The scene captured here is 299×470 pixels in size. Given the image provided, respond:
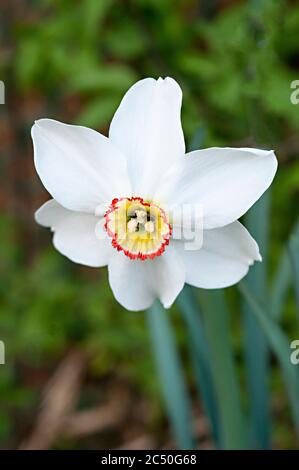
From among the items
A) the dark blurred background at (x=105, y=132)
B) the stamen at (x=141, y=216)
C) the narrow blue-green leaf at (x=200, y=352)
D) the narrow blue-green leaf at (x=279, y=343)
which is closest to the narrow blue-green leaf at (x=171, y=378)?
the narrow blue-green leaf at (x=200, y=352)

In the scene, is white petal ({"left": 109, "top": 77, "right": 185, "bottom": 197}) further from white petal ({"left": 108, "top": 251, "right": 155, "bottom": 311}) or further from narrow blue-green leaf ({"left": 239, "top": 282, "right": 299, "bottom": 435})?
narrow blue-green leaf ({"left": 239, "top": 282, "right": 299, "bottom": 435})

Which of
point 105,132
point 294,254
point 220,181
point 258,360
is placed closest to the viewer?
point 220,181

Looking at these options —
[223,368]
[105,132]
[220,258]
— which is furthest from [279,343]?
[105,132]

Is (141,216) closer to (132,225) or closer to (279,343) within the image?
(132,225)

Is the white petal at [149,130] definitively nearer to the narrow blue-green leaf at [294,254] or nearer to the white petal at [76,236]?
the white petal at [76,236]

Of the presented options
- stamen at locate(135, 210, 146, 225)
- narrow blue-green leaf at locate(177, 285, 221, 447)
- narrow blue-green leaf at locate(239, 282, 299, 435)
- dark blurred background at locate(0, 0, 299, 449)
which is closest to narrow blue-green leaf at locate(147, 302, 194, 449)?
narrow blue-green leaf at locate(177, 285, 221, 447)

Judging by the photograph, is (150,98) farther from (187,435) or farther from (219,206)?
(187,435)

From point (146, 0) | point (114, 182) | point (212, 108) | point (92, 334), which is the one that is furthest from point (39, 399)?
point (114, 182)
